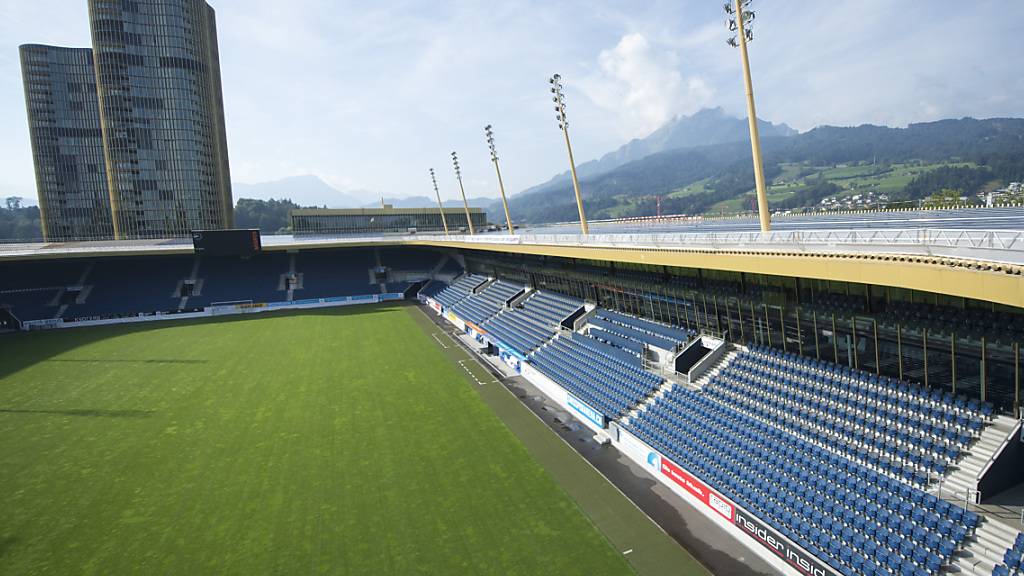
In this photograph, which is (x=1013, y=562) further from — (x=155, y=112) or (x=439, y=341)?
(x=155, y=112)

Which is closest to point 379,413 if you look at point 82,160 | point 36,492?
point 36,492

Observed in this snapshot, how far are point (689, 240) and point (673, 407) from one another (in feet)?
20.6

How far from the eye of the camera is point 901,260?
10.6m

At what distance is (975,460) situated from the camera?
10.7 metres

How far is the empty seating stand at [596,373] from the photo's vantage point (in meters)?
19.3

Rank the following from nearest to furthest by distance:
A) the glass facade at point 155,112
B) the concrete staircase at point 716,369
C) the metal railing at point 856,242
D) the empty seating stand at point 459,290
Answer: the metal railing at point 856,242
the concrete staircase at point 716,369
the empty seating stand at point 459,290
the glass facade at point 155,112

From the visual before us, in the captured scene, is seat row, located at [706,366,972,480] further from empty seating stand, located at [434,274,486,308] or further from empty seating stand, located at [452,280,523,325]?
empty seating stand, located at [434,274,486,308]

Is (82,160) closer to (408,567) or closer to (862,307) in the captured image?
(408,567)

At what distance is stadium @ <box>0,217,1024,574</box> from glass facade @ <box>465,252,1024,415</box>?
0.21 ft

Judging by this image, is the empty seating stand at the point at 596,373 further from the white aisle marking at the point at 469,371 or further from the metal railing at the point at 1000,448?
the metal railing at the point at 1000,448

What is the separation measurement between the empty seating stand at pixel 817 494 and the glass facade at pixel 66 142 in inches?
4036

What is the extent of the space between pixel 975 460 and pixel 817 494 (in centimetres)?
332

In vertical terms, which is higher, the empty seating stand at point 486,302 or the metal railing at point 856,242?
the metal railing at point 856,242

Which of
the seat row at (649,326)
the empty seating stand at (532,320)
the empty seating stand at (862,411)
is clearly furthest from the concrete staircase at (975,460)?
the empty seating stand at (532,320)
